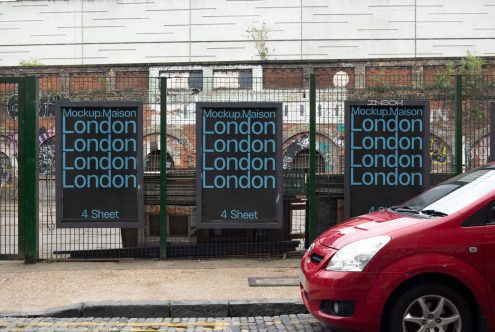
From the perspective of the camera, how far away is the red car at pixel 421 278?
4.40 meters

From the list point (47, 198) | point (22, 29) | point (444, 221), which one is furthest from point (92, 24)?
point (444, 221)

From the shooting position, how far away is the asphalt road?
5.48 metres

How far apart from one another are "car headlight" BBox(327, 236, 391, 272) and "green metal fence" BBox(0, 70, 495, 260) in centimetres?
374

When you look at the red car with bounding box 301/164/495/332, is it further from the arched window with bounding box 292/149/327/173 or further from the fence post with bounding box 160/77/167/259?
the fence post with bounding box 160/77/167/259

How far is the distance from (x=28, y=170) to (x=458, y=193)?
249 inches

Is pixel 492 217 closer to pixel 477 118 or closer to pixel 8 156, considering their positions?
pixel 477 118

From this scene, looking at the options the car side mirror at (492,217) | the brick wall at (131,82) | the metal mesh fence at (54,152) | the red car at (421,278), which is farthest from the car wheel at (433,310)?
the brick wall at (131,82)

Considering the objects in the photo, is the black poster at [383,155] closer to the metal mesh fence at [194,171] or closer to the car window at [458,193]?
the metal mesh fence at [194,171]

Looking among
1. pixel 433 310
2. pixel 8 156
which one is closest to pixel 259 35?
pixel 8 156

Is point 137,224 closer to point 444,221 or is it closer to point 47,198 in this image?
point 47,198

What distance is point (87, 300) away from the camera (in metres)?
6.21

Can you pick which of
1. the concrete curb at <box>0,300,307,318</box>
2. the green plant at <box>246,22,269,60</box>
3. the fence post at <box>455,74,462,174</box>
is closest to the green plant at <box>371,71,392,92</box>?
the fence post at <box>455,74,462,174</box>

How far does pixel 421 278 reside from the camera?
4461mm

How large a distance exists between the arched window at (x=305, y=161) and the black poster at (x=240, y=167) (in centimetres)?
55
